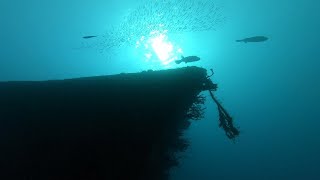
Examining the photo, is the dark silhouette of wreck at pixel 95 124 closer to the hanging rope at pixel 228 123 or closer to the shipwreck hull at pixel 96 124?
the shipwreck hull at pixel 96 124

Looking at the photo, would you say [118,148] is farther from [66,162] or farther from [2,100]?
[2,100]

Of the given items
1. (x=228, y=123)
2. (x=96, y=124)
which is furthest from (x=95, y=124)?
(x=228, y=123)

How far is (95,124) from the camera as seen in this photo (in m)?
5.70

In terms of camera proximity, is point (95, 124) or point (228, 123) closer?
point (95, 124)

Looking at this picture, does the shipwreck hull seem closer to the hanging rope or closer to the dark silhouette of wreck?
the dark silhouette of wreck

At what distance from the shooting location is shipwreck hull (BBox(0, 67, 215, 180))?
540 cm

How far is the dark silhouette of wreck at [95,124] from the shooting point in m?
5.39

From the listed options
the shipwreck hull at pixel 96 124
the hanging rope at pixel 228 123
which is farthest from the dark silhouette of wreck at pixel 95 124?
the hanging rope at pixel 228 123

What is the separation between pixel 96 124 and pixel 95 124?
0.06 ft

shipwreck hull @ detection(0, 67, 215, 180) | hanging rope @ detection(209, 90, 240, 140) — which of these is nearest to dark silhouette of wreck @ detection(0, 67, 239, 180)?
shipwreck hull @ detection(0, 67, 215, 180)

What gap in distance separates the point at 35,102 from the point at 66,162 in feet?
4.93

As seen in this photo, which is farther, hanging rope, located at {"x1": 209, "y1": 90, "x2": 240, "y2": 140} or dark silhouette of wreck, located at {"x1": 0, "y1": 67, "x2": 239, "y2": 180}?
hanging rope, located at {"x1": 209, "y1": 90, "x2": 240, "y2": 140}

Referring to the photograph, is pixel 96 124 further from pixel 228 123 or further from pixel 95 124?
pixel 228 123

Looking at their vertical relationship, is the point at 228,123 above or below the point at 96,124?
below
